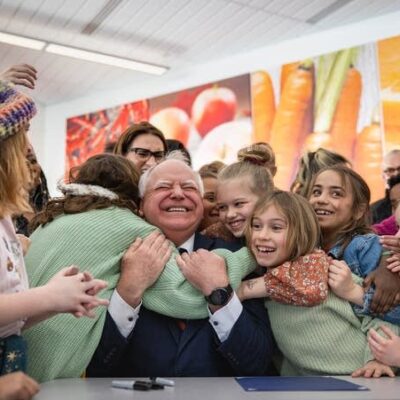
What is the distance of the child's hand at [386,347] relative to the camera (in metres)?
1.86

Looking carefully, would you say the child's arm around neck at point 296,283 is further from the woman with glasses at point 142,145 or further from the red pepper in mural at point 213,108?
the red pepper in mural at point 213,108

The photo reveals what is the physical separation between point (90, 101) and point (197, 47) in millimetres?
2436

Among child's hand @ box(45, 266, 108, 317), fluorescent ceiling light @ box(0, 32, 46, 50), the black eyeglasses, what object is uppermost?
fluorescent ceiling light @ box(0, 32, 46, 50)

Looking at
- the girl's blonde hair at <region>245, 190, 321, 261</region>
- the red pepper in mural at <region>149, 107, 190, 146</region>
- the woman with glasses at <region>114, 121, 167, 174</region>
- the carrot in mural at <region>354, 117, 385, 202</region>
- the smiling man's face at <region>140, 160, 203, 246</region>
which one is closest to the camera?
the girl's blonde hair at <region>245, 190, 321, 261</region>

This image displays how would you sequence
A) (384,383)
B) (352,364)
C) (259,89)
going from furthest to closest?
(259,89), (352,364), (384,383)

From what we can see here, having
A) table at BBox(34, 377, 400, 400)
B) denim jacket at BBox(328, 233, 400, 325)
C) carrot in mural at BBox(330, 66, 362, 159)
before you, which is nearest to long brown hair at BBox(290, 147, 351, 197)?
denim jacket at BBox(328, 233, 400, 325)

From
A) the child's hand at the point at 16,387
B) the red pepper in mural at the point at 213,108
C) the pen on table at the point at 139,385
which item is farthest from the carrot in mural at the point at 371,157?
the child's hand at the point at 16,387

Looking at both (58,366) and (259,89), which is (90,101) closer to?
(259,89)

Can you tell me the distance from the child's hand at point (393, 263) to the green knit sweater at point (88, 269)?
0.49m

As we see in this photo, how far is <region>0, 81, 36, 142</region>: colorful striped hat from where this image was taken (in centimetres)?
144

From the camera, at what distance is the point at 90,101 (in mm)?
8719

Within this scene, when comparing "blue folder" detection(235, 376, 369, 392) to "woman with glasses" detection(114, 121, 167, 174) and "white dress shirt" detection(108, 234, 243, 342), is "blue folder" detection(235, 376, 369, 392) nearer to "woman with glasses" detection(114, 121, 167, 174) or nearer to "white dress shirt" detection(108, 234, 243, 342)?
"white dress shirt" detection(108, 234, 243, 342)

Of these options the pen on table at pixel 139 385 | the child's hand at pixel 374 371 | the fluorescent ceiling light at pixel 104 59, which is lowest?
the child's hand at pixel 374 371

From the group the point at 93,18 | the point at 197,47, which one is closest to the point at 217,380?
the point at 93,18
